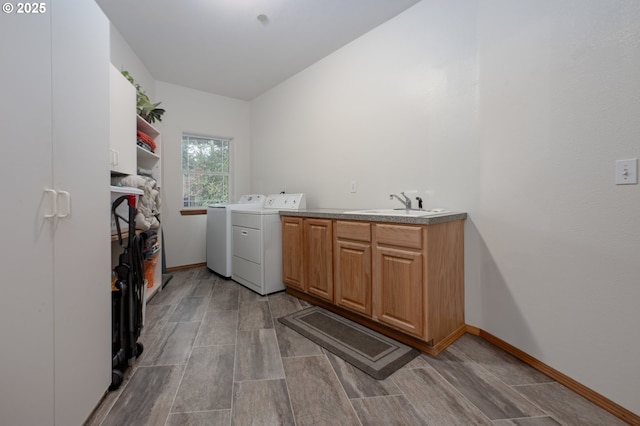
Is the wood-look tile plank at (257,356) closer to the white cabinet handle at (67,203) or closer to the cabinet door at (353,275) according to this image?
the cabinet door at (353,275)

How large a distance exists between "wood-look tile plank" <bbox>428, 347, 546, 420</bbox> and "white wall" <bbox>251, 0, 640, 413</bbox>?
363 millimetres

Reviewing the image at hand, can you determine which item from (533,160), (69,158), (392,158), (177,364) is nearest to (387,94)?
(392,158)

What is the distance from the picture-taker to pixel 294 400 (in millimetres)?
1392

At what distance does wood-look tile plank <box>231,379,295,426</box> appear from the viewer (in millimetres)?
1258

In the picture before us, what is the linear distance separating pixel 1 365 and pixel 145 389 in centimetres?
78

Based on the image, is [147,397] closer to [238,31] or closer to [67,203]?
[67,203]

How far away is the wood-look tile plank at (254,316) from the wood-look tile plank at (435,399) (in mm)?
1138

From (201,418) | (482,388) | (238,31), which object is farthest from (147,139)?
(482,388)

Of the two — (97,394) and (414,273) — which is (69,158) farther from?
(414,273)

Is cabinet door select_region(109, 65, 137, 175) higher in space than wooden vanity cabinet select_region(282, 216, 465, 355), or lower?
higher

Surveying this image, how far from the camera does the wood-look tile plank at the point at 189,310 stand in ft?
7.75

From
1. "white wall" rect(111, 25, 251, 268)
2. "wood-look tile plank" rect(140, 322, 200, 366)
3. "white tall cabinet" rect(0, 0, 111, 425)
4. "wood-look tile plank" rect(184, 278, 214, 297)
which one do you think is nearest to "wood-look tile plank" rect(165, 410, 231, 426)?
"white tall cabinet" rect(0, 0, 111, 425)

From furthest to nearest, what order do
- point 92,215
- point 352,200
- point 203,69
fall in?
point 203,69, point 352,200, point 92,215

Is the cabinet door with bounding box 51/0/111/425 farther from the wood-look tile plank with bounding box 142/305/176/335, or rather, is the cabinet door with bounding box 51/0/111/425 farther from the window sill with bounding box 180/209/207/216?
the window sill with bounding box 180/209/207/216
